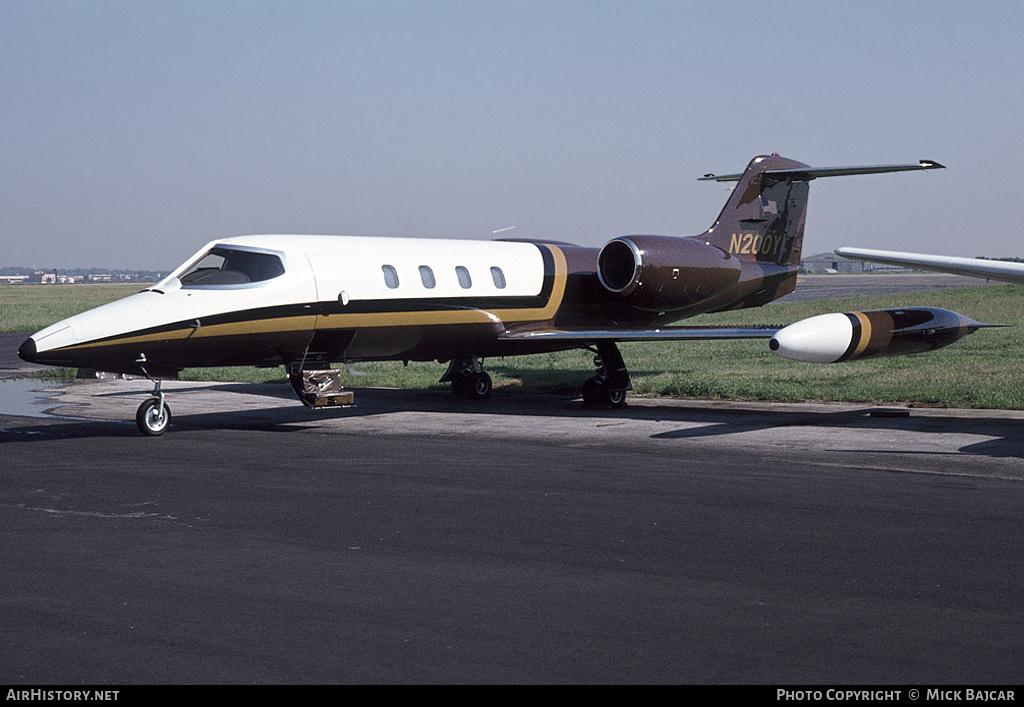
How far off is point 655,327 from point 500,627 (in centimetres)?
1620

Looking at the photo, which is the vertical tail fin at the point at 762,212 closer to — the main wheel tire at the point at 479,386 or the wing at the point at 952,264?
the main wheel tire at the point at 479,386

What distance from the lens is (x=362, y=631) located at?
586cm

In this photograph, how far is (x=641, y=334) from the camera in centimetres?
1783

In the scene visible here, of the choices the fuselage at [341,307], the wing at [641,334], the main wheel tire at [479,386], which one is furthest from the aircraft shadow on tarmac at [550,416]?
the wing at [641,334]

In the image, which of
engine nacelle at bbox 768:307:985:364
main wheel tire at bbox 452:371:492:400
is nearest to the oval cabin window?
main wheel tire at bbox 452:371:492:400

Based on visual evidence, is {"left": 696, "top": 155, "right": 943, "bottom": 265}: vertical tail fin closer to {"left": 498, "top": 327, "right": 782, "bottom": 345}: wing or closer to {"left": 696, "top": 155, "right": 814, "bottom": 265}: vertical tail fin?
{"left": 696, "top": 155, "right": 814, "bottom": 265}: vertical tail fin

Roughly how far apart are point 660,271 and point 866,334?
6.31m

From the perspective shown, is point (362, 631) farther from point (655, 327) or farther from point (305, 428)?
point (655, 327)

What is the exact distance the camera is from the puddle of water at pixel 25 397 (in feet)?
61.9

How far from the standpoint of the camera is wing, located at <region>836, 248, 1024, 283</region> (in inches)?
489

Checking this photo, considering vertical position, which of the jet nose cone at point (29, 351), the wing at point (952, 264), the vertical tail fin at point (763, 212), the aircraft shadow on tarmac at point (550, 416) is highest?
the vertical tail fin at point (763, 212)

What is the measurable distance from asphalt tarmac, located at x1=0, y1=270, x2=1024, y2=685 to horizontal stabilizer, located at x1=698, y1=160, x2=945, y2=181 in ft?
18.0

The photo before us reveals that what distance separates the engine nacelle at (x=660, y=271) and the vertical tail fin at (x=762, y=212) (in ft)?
4.31

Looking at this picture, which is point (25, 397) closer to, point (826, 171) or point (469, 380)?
point (469, 380)
